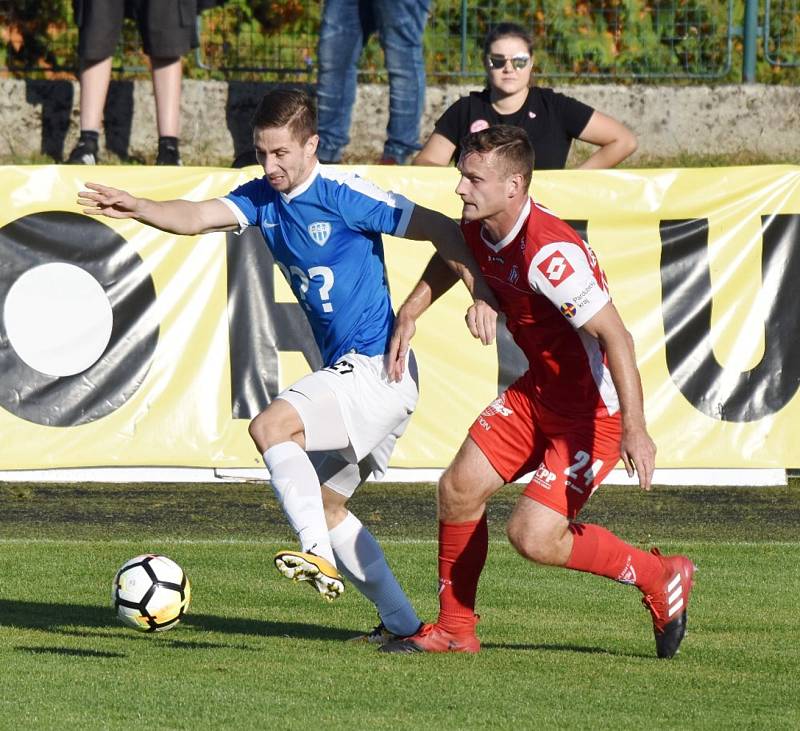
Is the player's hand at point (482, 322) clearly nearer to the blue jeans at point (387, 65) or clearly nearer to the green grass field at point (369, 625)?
the green grass field at point (369, 625)

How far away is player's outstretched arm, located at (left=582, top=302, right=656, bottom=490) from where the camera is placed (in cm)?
600

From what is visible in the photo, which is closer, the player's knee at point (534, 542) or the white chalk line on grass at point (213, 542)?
the player's knee at point (534, 542)

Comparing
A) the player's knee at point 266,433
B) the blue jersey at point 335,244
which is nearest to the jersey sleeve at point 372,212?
the blue jersey at point 335,244

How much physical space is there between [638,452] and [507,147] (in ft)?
4.29

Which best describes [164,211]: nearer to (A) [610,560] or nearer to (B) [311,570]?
(B) [311,570]

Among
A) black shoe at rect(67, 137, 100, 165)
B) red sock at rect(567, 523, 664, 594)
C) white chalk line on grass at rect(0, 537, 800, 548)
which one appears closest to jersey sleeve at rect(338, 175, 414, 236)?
red sock at rect(567, 523, 664, 594)

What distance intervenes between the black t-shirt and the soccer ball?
4342 mm

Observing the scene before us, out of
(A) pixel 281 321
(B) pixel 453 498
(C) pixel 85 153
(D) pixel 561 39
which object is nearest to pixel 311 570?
(B) pixel 453 498

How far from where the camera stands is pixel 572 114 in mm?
10375

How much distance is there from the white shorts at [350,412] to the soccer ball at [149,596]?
761 millimetres

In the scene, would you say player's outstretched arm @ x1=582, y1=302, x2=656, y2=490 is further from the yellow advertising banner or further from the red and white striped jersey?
the yellow advertising banner

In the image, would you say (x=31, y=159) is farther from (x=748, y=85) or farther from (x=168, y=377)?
(x=748, y=85)

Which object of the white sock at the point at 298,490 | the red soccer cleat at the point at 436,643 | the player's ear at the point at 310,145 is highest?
the player's ear at the point at 310,145

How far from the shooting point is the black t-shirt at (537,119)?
10.2m
